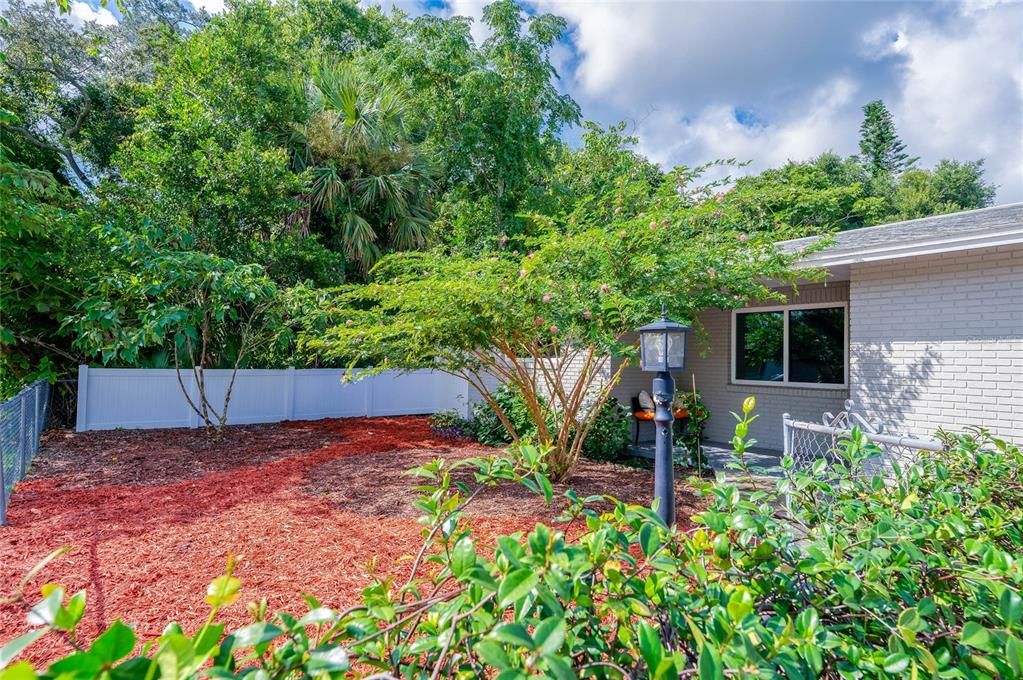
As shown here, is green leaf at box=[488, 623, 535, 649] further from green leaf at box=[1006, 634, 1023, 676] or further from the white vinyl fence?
the white vinyl fence

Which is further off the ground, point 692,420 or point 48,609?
point 48,609

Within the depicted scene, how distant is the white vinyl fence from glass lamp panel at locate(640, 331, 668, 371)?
355 cm

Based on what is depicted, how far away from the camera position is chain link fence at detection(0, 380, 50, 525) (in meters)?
4.33

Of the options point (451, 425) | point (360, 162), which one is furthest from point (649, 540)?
point (360, 162)

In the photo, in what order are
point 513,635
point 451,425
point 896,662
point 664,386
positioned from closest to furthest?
point 513,635 < point 896,662 < point 664,386 < point 451,425

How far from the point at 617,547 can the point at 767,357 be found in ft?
25.7

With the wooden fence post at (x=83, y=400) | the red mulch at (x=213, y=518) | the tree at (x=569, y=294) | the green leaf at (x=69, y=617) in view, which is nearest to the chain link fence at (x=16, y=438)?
the red mulch at (x=213, y=518)

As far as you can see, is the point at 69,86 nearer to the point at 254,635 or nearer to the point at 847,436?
the point at 254,635

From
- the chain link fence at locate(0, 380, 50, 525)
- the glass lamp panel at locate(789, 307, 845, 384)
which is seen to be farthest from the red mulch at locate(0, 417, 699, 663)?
the glass lamp panel at locate(789, 307, 845, 384)

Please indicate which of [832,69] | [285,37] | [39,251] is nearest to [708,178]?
[832,69]

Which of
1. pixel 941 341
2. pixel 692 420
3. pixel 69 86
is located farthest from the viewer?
pixel 69 86

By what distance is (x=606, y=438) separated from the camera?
277 inches

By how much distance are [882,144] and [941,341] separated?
98.7ft

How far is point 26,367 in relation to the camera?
759 cm
